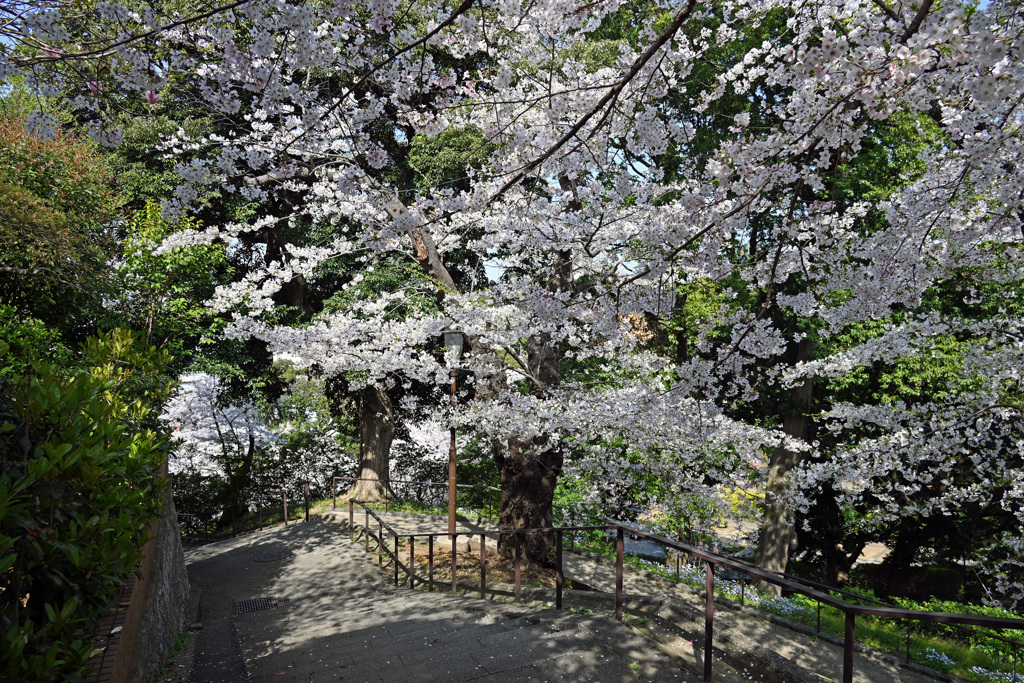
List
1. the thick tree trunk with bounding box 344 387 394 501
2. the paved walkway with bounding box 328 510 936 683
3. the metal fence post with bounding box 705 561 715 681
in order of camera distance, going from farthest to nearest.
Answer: the thick tree trunk with bounding box 344 387 394 501, the paved walkway with bounding box 328 510 936 683, the metal fence post with bounding box 705 561 715 681

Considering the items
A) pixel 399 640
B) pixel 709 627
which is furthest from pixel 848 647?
pixel 399 640

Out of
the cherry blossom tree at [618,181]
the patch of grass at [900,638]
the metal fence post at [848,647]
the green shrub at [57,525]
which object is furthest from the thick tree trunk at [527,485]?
the green shrub at [57,525]

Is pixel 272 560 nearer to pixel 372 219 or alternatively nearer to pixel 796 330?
pixel 372 219

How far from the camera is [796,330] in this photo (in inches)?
496

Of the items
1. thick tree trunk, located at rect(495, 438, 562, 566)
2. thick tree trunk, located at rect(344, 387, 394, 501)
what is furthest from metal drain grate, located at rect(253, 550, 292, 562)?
thick tree trunk, located at rect(495, 438, 562, 566)

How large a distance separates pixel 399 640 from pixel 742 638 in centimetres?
422

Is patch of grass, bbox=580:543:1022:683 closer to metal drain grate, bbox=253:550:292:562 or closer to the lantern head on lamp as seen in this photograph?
the lantern head on lamp

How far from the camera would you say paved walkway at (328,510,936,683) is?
455cm

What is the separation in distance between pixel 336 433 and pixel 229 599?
10.3 metres

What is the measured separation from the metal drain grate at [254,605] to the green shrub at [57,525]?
5.04 m

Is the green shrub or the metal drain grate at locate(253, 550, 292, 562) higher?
the green shrub

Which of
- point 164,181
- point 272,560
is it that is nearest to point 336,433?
point 272,560

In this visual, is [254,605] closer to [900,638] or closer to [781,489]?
[900,638]

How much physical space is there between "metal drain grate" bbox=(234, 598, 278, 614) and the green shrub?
504cm
